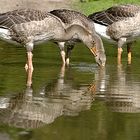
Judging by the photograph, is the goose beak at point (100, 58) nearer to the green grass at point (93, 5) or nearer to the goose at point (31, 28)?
the goose at point (31, 28)

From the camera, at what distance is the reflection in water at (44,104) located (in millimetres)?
10914

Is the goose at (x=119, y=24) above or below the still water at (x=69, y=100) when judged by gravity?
above

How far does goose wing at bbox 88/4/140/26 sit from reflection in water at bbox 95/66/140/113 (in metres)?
2.83

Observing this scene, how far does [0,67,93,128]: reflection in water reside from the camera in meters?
10.9

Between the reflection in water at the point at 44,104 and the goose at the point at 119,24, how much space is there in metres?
5.03

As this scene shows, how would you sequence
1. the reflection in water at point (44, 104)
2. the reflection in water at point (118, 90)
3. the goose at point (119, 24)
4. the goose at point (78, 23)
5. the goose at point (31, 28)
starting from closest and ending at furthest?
the reflection in water at point (44, 104) → the reflection in water at point (118, 90) → the goose at point (31, 28) → the goose at point (78, 23) → the goose at point (119, 24)

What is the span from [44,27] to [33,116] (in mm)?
5205

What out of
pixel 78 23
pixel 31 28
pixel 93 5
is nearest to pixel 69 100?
pixel 31 28

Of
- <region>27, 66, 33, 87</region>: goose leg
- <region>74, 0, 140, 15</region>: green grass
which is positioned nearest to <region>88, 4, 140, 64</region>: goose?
<region>27, 66, 33, 87</region>: goose leg

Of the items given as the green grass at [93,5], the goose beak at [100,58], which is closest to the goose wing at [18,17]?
the goose beak at [100,58]

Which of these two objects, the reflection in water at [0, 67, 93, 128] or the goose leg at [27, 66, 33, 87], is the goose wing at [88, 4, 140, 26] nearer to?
the goose leg at [27, 66, 33, 87]

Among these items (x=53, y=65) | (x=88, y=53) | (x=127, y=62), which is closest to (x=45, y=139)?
(x=53, y=65)

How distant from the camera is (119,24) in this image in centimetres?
→ 1938

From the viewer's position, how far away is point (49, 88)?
554 inches
